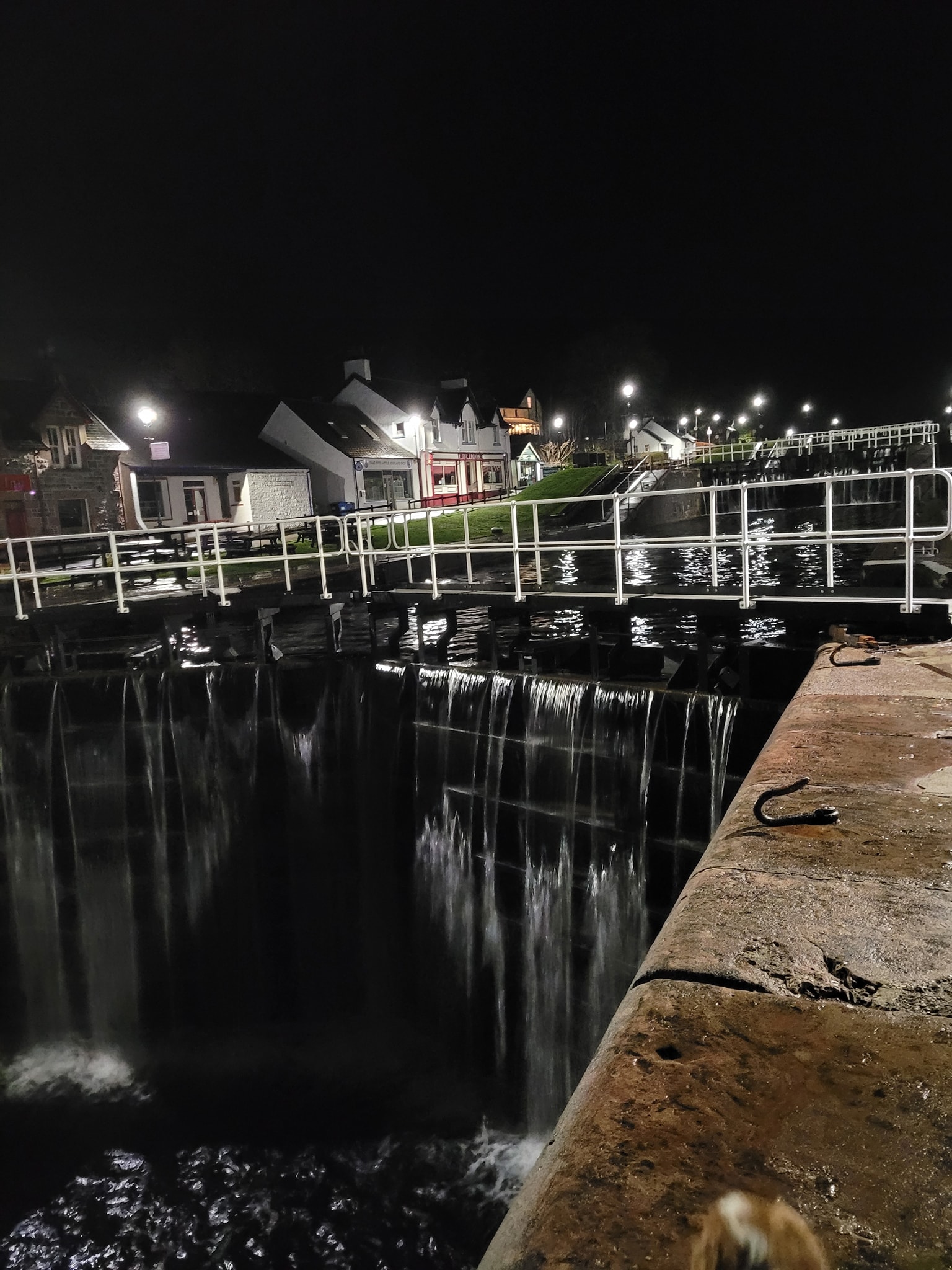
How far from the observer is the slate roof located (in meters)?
37.0

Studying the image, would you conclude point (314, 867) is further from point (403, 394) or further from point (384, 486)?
point (403, 394)

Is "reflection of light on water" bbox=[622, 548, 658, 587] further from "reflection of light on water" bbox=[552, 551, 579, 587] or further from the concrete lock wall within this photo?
the concrete lock wall

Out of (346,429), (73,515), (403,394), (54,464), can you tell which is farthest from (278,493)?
(403,394)

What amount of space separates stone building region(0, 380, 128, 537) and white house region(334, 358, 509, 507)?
16667mm

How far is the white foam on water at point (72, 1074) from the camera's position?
11.2 meters

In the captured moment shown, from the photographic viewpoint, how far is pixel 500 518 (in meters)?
36.3

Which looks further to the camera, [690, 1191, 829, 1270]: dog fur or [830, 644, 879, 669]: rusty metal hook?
[830, 644, 879, 669]: rusty metal hook

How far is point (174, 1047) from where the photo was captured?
11656 millimetres

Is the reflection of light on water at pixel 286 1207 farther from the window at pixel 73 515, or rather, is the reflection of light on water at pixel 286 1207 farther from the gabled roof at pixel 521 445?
the gabled roof at pixel 521 445

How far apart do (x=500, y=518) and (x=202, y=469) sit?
44.1 feet

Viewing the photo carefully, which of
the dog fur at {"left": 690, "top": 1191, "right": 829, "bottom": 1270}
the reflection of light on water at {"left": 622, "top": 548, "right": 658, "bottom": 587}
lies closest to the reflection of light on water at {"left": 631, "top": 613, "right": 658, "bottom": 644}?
the reflection of light on water at {"left": 622, "top": 548, "right": 658, "bottom": 587}

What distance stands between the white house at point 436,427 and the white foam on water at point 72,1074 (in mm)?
34993

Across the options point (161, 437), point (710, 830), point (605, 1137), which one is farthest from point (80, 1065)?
point (161, 437)

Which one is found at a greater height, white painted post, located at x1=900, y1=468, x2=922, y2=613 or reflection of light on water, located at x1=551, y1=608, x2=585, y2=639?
white painted post, located at x1=900, y1=468, x2=922, y2=613
